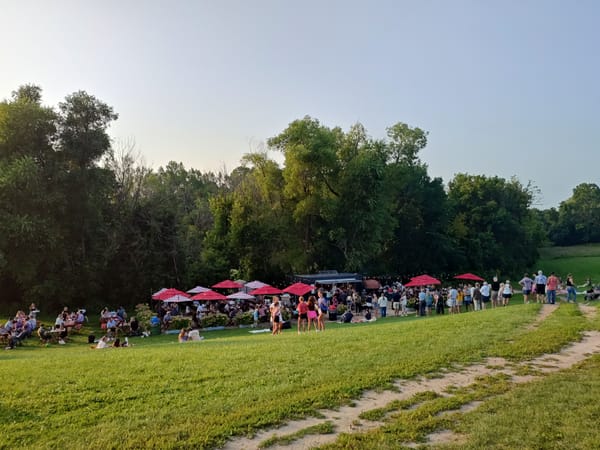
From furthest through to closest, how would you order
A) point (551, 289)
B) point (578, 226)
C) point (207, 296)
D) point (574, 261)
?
1. point (578, 226)
2. point (574, 261)
3. point (207, 296)
4. point (551, 289)

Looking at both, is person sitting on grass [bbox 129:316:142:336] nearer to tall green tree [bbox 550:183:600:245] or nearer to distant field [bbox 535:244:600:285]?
distant field [bbox 535:244:600:285]

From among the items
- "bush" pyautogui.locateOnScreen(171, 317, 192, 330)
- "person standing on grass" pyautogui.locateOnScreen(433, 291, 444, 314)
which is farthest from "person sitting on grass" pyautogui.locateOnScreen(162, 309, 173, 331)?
"person standing on grass" pyautogui.locateOnScreen(433, 291, 444, 314)

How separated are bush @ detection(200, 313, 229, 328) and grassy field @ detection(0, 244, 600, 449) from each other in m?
12.1

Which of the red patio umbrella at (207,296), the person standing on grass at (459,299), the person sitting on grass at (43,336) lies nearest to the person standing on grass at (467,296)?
the person standing on grass at (459,299)

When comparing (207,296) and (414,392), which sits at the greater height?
(207,296)

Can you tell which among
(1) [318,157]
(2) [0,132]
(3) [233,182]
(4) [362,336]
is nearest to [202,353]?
(4) [362,336]

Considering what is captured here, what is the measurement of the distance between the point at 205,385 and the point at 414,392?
383cm

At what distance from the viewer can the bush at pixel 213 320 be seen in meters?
24.8

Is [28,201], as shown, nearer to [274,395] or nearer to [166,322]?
[166,322]

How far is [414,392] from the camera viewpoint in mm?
8258

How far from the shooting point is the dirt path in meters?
6.21

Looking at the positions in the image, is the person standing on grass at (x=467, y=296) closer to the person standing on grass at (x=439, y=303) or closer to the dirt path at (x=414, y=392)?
the person standing on grass at (x=439, y=303)

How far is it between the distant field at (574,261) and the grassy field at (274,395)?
53.3 m

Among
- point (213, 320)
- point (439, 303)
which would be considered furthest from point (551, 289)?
point (213, 320)
